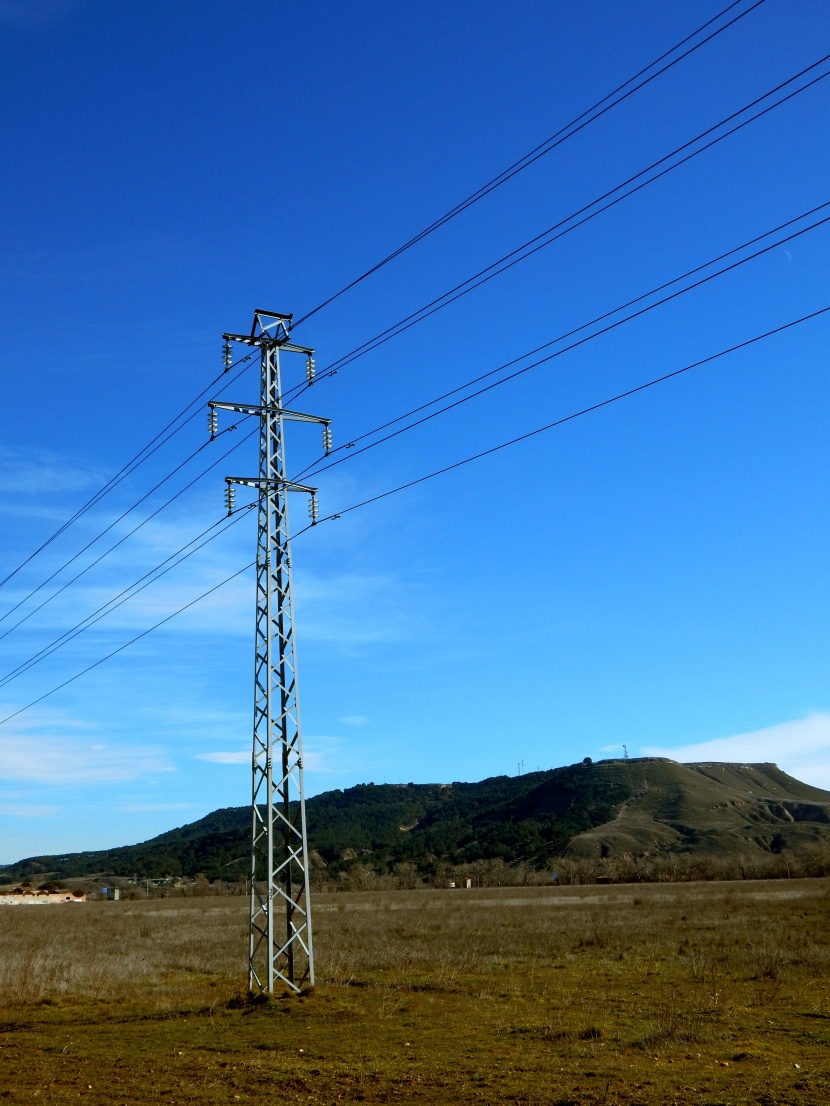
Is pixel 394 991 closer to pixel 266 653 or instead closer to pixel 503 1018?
pixel 503 1018

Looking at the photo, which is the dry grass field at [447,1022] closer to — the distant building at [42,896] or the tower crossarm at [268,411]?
the tower crossarm at [268,411]

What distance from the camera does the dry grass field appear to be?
14102 mm

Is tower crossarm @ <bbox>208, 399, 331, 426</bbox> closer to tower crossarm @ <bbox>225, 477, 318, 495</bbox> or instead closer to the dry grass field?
tower crossarm @ <bbox>225, 477, 318, 495</bbox>

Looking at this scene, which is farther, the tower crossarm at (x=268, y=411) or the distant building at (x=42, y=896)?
the distant building at (x=42, y=896)

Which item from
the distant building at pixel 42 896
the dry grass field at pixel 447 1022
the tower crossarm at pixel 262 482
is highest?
the tower crossarm at pixel 262 482

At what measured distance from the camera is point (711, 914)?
51.7 meters

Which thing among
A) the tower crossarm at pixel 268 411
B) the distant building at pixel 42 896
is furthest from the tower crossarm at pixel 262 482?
the distant building at pixel 42 896

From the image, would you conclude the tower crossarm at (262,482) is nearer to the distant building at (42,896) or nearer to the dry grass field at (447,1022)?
the dry grass field at (447,1022)

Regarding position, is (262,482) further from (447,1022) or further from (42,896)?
(42,896)

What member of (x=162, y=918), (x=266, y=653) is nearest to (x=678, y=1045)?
(x=266, y=653)

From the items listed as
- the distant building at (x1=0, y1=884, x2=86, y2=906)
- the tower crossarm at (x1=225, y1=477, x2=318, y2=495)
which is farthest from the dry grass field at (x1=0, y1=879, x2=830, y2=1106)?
the distant building at (x1=0, y1=884, x2=86, y2=906)

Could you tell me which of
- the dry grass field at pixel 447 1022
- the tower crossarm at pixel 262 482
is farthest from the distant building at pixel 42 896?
the tower crossarm at pixel 262 482

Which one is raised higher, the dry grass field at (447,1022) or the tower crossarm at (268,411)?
the tower crossarm at (268,411)

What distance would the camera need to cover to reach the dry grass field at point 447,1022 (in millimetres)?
14102
